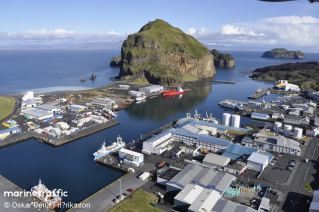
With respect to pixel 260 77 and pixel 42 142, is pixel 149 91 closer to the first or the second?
pixel 42 142

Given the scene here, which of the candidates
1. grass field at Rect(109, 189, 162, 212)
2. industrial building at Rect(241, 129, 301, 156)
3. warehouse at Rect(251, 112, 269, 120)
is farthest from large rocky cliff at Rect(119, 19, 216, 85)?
grass field at Rect(109, 189, 162, 212)

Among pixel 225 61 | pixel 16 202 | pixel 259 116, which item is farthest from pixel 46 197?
pixel 225 61

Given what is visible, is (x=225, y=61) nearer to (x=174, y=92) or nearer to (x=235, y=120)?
(x=174, y=92)

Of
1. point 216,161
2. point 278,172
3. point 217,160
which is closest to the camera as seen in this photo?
point 278,172

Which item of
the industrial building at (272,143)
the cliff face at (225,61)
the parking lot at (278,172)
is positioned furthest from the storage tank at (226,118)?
the cliff face at (225,61)

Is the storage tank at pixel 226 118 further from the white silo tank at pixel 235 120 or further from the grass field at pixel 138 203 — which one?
the grass field at pixel 138 203

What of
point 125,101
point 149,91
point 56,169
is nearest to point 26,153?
point 56,169
